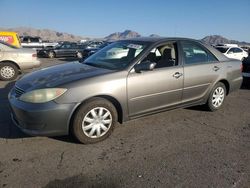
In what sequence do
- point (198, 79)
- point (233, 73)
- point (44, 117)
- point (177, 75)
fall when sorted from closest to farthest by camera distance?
→ 1. point (44, 117)
2. point (177, 75)
3. point (198, 79)
4. point (233, 73)

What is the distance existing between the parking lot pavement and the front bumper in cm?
29

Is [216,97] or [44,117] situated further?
[216,97]

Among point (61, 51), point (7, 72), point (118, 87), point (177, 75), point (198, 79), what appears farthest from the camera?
point (61, 51)

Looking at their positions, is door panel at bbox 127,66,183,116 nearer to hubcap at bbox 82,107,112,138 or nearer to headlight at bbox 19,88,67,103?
hubcap at bbox 82,107,112,138

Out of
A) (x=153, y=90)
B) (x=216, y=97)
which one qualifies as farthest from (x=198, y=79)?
(x=153, y=90)

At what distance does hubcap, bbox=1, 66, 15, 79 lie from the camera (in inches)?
372

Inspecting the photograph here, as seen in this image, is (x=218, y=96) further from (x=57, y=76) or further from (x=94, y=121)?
(x=57, y=76)

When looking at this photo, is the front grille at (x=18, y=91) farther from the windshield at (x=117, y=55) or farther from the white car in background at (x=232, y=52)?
the white car in background at (x=232, y=52)

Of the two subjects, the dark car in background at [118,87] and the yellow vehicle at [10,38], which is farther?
the yellow vehicle at [10,38]

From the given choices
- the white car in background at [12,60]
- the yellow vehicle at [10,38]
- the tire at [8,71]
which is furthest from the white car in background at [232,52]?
the tire at [8,71]

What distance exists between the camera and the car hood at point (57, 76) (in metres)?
3.99

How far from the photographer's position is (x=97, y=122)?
4125 millimetres

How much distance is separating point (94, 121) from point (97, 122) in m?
0.06

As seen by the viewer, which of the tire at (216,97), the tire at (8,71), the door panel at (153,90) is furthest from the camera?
the tire at (8,71)
